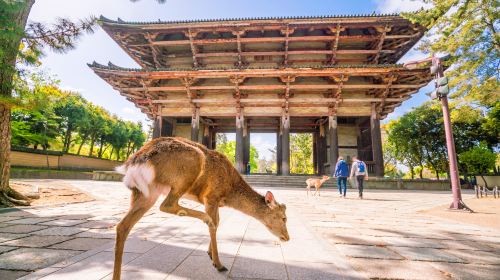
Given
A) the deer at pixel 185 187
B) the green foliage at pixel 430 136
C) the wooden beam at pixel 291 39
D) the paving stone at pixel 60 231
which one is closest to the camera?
the deer at pixel 185 187

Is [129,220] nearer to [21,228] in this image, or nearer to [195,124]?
[21,228]

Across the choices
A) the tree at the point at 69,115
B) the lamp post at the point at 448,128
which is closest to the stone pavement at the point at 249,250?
the lamp post at the point at 448,128

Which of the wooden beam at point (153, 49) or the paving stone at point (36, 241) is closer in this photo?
the paving stone at point (36, 241)

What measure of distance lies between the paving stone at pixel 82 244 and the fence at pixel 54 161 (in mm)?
21658

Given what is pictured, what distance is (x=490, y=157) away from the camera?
16297 millimetres

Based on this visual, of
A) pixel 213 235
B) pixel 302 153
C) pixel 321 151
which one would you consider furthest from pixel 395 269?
pixel 302 153

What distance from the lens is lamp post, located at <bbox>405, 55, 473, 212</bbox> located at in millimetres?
6422

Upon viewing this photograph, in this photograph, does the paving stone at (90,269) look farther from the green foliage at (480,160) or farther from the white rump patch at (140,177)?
the green foliage at (480,160)

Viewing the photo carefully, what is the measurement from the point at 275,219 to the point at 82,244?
238 centimetres

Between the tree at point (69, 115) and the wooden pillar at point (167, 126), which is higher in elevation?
the tree at point (69, 115)

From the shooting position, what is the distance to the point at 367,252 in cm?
274

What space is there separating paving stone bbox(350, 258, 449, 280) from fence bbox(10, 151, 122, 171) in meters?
24.0

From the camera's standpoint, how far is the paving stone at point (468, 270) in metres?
2.14

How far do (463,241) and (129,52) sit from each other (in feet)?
62.7
